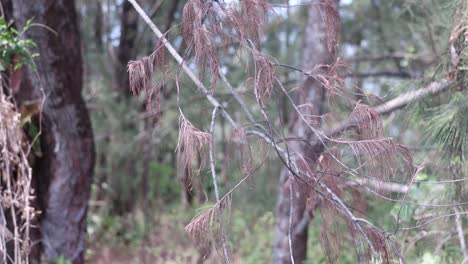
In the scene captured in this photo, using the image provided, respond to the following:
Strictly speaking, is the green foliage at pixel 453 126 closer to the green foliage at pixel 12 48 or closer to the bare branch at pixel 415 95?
the bare branch at pixel 415 95

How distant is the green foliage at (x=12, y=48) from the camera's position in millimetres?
3344

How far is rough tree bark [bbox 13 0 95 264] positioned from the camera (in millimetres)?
4102

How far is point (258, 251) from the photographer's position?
26.7ft

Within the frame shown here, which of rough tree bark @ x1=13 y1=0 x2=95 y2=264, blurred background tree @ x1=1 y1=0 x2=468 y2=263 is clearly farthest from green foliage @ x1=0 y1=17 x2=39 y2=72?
blurred background tree @ x1=1 y1=0 x2=468 y2=263

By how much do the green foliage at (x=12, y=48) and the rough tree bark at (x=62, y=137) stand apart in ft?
1.30

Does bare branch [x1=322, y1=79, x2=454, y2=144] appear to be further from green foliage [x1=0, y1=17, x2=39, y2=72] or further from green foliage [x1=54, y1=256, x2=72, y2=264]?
green foliage [x1=54, y1=256, x2=72, y2=264]

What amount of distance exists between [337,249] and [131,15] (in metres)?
6.48

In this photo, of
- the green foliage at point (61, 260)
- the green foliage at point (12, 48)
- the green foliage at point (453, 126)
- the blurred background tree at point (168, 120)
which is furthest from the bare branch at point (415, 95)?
the green foliage at point (61, 260)

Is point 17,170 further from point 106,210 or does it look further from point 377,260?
point 106,210

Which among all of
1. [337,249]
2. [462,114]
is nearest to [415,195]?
[462,114]

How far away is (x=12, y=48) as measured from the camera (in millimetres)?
3434

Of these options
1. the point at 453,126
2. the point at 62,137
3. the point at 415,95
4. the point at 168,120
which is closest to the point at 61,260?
the point at 62,137

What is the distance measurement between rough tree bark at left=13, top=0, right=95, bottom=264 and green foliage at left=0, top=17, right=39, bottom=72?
40 centimetres

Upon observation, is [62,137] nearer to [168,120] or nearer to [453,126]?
[453,126]
